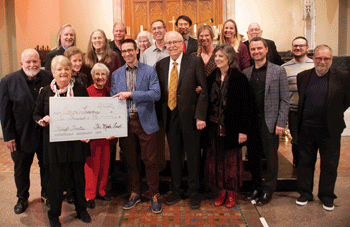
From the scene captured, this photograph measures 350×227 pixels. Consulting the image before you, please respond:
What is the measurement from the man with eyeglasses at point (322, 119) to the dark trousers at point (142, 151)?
1.58 m

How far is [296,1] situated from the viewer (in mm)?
8305

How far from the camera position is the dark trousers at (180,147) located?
301 cm

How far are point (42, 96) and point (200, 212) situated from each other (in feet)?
6.29

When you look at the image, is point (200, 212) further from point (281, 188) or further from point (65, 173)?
point (65, 173)

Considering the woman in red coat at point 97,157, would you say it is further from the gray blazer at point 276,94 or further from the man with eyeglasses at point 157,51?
the gray blazer at point 276,94

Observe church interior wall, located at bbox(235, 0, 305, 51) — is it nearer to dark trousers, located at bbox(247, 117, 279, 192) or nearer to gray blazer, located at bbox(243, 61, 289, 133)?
gray blazer, located at bbox(243, 61, 289, 133)

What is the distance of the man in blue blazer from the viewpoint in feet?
9.45

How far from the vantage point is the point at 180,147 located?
10.1ft

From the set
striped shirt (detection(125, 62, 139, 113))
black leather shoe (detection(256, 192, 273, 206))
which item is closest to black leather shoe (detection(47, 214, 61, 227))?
striped shirt (detection(125, 62, 139, 113))

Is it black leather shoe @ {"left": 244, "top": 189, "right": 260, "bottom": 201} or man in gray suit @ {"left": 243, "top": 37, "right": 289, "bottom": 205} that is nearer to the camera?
man in gray suit @ {"left": 243, "top": 37, "right": 289, "bottom": 205}

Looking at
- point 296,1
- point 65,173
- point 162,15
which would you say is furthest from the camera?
point 162,15

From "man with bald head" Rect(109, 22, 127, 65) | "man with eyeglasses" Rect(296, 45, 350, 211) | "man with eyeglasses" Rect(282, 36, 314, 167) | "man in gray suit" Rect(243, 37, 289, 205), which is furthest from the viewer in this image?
"man with bald head" Rect(109, 22, 127, 65)

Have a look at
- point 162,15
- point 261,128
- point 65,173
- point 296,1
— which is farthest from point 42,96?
point 296,1

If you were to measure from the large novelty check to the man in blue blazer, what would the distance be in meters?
0.12
